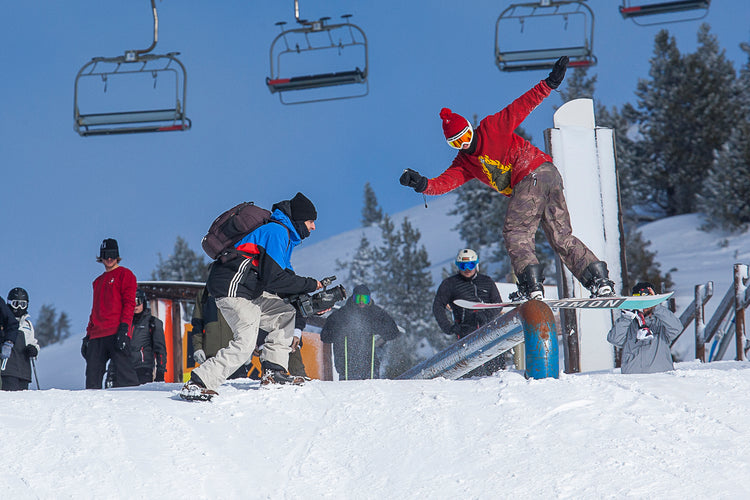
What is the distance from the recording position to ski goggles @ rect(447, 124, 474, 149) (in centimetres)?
516

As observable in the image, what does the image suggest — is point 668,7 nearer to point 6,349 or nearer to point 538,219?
point 538,219

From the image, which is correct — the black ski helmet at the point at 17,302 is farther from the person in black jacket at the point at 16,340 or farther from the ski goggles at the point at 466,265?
the ski goggles at the point at 466,265

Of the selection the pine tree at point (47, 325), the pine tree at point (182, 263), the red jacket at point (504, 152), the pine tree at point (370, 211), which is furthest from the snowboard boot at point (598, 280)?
the pine tree at point (370, 211)

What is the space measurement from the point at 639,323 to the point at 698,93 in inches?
1638

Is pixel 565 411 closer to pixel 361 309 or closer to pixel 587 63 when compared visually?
pixel 361 309

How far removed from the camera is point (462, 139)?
17.0ft

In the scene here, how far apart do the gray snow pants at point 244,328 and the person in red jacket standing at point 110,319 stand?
2.20 meters

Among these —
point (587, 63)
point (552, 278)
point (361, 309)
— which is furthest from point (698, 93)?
point (361, 309)

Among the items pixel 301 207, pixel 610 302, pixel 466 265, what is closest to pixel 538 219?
pixel 610 302

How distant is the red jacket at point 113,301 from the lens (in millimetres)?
7064

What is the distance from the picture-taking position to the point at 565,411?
4.38m

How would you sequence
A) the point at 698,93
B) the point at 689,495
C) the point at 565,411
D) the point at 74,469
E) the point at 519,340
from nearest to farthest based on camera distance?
the point at 689,495, the point at 74,469, the point at 565,411, the point at 519,340, the point at 698,93

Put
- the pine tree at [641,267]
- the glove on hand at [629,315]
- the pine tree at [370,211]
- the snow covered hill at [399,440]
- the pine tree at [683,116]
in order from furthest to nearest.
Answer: the pine tree at [370,211], the pine tree at [683,116], the pine tree at [641,267], the glove on hand at [629,315], the snow covered hill at [399,440]

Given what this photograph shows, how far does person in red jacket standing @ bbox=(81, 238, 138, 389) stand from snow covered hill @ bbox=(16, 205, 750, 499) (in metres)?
1.80
